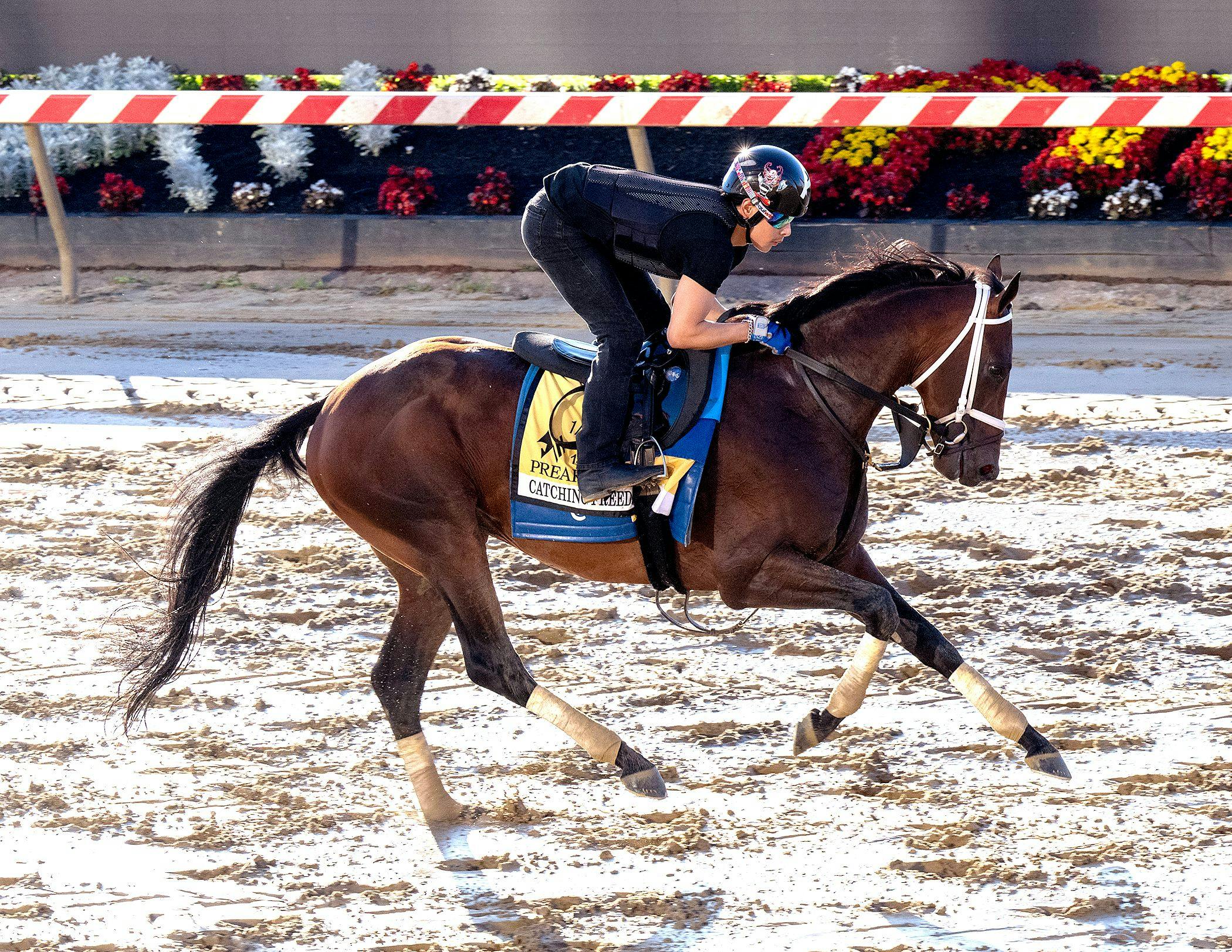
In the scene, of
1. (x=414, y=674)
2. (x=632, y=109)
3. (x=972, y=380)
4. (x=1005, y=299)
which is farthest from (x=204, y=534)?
(x=632, y=109)

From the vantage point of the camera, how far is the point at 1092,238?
427 inches

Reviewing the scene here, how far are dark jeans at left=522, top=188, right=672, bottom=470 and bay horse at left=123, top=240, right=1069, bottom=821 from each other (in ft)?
Result: 1.05

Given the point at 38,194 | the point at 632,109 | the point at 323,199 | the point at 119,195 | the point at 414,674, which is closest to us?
the point at 414,674

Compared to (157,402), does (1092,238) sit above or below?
above

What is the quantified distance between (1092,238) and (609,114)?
3743mm

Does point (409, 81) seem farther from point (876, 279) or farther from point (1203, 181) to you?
point (876, 279)

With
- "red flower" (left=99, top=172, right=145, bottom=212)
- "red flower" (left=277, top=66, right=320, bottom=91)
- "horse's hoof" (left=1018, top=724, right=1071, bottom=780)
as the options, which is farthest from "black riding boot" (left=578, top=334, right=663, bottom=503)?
"red flower" (left=277, top=66, right=320, bottom=91)

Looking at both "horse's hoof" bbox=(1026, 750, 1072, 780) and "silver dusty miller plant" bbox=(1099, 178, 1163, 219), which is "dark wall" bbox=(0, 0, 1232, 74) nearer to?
"silver dusty miller plant" bbox=(1099, 178, 1163, 219)

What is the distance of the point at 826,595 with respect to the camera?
4379 mm

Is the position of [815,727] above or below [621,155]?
→ below

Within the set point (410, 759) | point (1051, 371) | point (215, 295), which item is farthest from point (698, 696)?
point (215, 295)

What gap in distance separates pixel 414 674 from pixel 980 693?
5.95ft

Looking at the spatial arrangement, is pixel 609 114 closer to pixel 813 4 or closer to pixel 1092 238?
pixel 1092 238

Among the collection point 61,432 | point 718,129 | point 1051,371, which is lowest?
point 61,432
